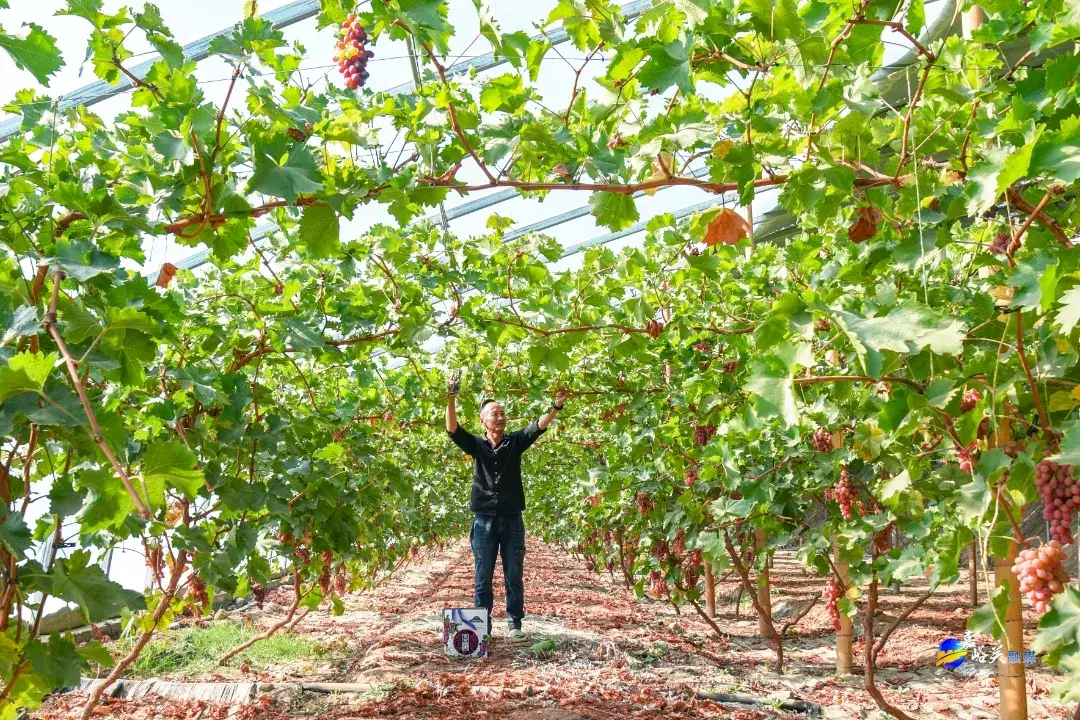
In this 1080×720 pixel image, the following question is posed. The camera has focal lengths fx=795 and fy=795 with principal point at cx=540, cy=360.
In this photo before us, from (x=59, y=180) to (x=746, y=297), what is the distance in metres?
3.32

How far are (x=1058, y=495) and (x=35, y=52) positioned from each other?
7.40 feet

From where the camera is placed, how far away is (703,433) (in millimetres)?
4594

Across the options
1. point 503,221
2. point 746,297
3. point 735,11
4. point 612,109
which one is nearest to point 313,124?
point 612,109

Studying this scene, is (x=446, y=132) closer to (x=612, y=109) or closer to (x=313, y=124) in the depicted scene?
(x=313, y=124)

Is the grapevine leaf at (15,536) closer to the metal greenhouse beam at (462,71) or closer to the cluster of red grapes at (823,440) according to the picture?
the cluster of red grapes at (823,440)

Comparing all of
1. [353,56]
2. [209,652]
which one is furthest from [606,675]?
[353,56]

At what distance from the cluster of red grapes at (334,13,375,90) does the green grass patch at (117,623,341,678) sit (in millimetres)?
3915

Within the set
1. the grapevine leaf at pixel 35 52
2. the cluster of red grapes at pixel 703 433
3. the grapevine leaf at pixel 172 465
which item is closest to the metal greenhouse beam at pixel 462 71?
the cluster of red grapes at pixel 703 433

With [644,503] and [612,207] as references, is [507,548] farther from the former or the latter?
[612,207]

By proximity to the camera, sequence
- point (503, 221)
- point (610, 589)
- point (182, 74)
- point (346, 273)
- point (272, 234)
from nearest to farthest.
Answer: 1. point (182, 74)
2. point (346, 273)
3. point (272, 234)
4. point (503, 221)
5. point (610, 589)

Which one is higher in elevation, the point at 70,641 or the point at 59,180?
the point at 59,180

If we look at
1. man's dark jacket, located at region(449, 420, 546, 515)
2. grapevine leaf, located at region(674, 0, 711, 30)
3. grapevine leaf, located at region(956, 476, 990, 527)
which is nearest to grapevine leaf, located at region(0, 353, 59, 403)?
grapevine leaf, located at region(674, 0, 711, 30)

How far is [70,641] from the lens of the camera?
1729 millimetres

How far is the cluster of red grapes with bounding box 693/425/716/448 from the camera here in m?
4.58
